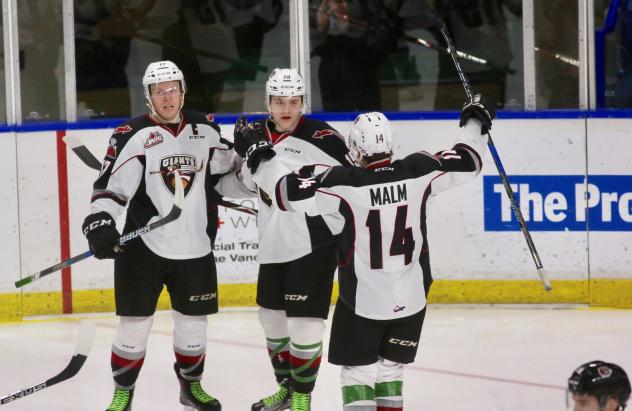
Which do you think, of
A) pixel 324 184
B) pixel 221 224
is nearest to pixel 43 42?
pixel 221 224

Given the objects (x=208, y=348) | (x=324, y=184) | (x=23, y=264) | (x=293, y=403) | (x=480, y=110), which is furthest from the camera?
(x=23, y=264)

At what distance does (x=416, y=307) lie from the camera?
4.09 metres

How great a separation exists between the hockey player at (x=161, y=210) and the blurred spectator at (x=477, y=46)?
2.62 meters

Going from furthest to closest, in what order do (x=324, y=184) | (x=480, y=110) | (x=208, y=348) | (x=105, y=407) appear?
1. (x=208, y=348)
2. (x=105, y=407)
3. (x=480, y=110)
4. (x=324, y=184)

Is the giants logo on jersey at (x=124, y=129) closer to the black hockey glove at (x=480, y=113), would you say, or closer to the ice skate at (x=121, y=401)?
the ice skate at (x=121, y=401)

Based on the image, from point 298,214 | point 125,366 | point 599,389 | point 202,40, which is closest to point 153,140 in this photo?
point 298,214

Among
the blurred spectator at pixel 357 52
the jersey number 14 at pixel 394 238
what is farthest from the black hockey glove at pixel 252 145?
the blurred spectator at pixel 357 52

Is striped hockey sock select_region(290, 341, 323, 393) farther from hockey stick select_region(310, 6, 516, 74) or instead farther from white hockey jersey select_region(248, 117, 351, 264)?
hockey stick select_region(310, 6, 516, 74)

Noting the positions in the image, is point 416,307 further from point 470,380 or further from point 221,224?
point 221,224

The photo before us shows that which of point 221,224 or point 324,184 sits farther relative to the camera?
point 221,224

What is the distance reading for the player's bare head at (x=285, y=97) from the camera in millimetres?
4746

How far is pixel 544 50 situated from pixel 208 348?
242cm

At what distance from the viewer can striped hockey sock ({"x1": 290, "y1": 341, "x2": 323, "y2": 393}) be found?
188 inches

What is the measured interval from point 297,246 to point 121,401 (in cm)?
87
